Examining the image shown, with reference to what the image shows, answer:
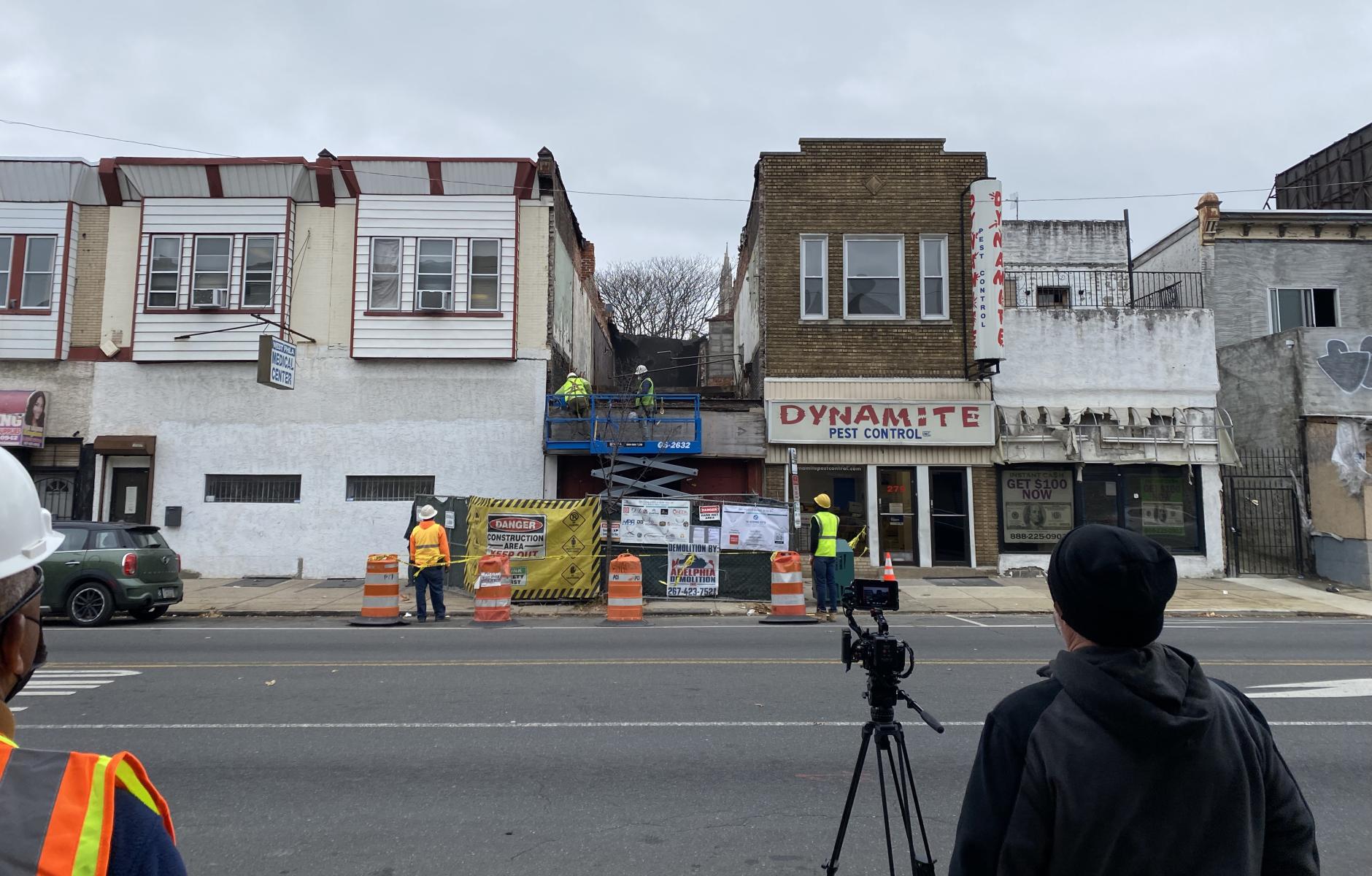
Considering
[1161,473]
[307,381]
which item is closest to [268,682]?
[307,381]

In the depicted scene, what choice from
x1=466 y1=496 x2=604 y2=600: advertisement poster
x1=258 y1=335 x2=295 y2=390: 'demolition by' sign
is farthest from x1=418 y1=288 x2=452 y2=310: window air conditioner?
x1=466 y1=496 x2=604 y2=600: advertisement poster

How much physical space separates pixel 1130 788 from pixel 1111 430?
19.0 meters

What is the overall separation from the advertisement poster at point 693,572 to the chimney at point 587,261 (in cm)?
1209

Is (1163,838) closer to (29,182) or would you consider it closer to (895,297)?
(895,297)

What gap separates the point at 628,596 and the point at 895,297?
10129 mm

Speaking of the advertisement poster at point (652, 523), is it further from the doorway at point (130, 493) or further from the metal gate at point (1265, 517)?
the metal gate at point (1265, 517)

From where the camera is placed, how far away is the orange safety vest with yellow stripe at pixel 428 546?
12.7 meters

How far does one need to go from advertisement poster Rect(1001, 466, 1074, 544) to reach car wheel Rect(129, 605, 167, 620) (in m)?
16.5

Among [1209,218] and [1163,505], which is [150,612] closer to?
[1163,505]

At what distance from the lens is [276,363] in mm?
17297

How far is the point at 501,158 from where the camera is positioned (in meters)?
18.5

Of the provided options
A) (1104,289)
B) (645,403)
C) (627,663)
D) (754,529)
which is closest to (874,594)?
(627,663)

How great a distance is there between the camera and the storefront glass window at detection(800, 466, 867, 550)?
61.9 ft

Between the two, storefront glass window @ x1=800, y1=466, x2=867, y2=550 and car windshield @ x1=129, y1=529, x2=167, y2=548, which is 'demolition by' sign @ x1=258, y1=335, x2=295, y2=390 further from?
storefront glass window @ x1=800, y1=466, x2=867, y2=550
